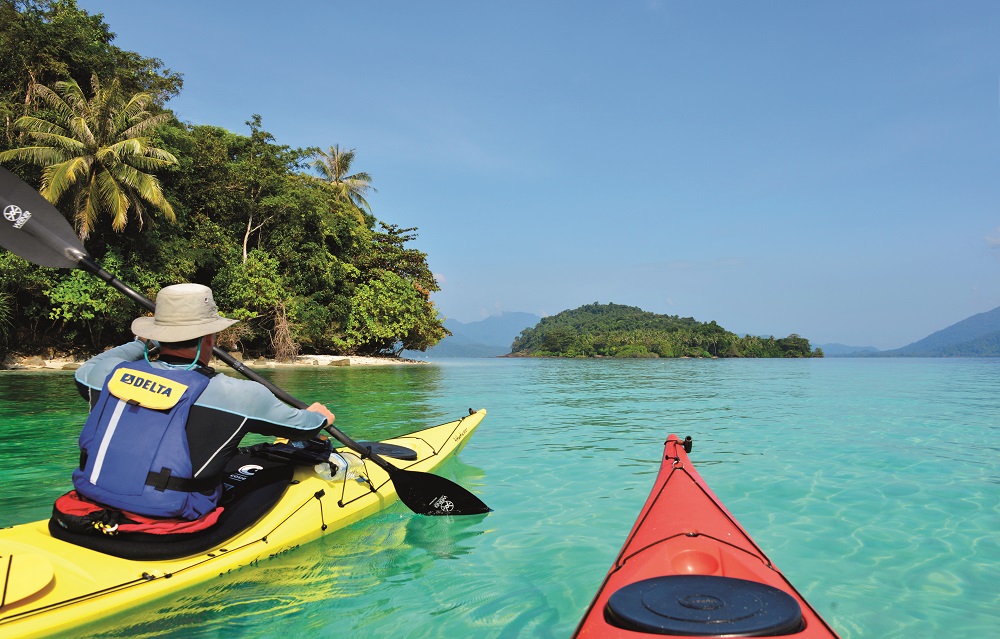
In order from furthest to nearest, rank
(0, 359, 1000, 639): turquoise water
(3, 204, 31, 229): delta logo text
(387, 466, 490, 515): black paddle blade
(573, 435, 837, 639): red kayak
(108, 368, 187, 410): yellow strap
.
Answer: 1. (387, 466, 490, 515): black paddle blade
2. (3, 204, 31, 229): delta logo text
3. (0, 359, 1000, 639): turquoise water
4. (108, 368, 187, 410): yellow strap
5. (573, 435, 837, 639): red kayak

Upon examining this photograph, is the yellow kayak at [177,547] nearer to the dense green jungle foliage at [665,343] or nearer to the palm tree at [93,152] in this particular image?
the palm tree at [93,152]

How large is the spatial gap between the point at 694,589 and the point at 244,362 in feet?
88.6

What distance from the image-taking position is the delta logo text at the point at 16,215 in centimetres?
407

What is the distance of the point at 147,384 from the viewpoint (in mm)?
2557

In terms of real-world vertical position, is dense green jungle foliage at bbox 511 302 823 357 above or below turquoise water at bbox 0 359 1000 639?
above

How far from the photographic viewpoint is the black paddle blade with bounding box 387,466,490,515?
448cm

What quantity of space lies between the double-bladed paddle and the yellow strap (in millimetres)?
1317

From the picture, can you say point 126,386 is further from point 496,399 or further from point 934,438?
point 496,399

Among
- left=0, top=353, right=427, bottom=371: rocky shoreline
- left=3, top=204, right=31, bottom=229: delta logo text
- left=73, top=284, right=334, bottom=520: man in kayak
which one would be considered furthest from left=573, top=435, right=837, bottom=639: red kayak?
left=0, top=353, right=427, bottom=371: rocky shoreline

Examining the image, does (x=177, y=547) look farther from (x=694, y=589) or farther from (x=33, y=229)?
(x=33, y=229)

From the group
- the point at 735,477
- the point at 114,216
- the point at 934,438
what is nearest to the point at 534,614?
the point at 735,477

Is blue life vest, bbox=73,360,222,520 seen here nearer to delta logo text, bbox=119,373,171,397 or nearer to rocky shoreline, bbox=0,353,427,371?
delta logo text, bbox=119,373,171,397

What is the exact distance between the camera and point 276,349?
2508cm

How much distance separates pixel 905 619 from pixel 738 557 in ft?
5.30
